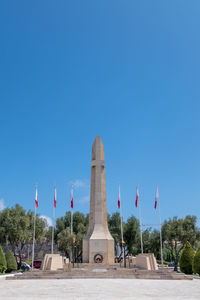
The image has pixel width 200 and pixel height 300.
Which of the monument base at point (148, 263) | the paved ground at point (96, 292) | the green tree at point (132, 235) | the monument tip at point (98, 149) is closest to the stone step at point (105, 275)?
the monument base at point (148, 263)

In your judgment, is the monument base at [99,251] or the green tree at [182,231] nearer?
the monument base at [99,251]

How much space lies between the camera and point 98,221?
29922mm

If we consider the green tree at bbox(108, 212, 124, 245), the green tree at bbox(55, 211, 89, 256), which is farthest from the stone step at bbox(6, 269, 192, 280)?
the green tree at bbox(108, 212, 124, 245)

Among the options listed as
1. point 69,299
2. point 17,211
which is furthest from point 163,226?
point 69,299

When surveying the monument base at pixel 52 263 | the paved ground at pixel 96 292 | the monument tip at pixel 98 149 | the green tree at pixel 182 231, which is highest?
the monument tip at pixel 98 149

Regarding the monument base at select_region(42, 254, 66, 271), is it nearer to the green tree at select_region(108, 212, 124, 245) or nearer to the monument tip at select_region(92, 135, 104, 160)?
the monument tip at select_region(92, 135, 104, 160)

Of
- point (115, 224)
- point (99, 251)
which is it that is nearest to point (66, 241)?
point (115, 224)

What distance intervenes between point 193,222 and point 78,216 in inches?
1004

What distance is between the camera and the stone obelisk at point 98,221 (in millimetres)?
28094

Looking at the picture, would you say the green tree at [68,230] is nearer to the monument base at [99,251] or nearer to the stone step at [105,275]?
the monument base at [99,251]

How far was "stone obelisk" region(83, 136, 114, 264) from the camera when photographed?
28.1 metres

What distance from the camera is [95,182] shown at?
31469 mm

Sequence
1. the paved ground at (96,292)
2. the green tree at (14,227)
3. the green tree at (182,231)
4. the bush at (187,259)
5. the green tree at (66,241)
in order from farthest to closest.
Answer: the green tree at (66,241) < the green tree at (14,227) < the green tree at (182,231) < the bush at (187,259) < the paved ground at (96,292)

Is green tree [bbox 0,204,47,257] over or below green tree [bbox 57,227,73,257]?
over
